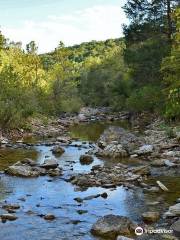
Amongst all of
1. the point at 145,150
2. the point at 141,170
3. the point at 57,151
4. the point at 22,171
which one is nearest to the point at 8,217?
the point at 22,171

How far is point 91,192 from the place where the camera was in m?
17.4

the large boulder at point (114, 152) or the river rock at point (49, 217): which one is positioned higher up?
the river rock at point (49, 217)

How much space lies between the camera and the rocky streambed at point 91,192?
12.7 m

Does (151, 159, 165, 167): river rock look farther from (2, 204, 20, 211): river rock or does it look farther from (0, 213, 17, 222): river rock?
(0, 213, 17, 222): river rock

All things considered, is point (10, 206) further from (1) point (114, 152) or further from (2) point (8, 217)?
(1) point (114, 152)

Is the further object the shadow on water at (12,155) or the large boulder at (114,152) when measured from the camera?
the large boulder at (114,152)

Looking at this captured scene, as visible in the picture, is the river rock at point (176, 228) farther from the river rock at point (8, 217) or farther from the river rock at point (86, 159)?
the river rock at point (86, 159)

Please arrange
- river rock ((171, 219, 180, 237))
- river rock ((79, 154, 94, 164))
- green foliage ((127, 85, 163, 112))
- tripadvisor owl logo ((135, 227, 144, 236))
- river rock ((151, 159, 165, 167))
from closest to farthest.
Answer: river rock ((171, 219, 180, 237))
tripadvisor owl logo ((135, 227, 144, 236))
river rock ((151, 159, 165, 167))
river rock ((79, 154, 94, 164))
green foliage ((127, 85, 163, 112))

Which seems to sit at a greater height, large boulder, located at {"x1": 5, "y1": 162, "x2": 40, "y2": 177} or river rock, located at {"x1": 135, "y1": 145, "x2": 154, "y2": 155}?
large boulder, located at {"x1": 5, "y1": 162, "x2": 40, "y2": 177}

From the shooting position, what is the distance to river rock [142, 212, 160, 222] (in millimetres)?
13414

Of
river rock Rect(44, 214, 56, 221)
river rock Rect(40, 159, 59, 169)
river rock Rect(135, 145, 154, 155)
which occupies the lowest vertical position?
river rock Rect(135, 145, 154, 155)

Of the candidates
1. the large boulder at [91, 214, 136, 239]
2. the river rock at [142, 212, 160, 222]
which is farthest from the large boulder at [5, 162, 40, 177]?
the large boulder at [91, 214, 136, 239]

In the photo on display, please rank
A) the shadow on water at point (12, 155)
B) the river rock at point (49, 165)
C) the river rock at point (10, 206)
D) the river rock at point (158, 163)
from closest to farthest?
1. the river rock at point (10, 206)
2. the river rock at point (158, 163)
3. the river rock at point (49, 165)
4. the shadow on water at point (12, 155)

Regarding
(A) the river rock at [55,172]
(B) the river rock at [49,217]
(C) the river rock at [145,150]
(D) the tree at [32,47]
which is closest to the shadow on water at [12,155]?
(A) the river rock at [55,172]
